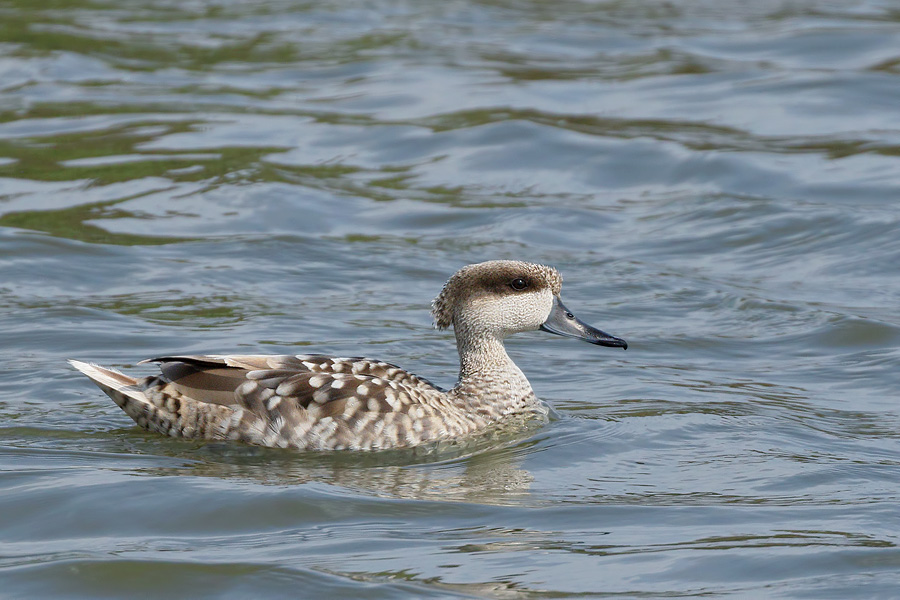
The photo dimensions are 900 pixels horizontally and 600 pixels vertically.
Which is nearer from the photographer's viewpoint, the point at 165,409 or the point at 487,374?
the point at 165,409

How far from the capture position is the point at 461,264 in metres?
13.9

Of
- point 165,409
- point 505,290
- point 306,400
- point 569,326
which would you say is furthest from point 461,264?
point 165,409

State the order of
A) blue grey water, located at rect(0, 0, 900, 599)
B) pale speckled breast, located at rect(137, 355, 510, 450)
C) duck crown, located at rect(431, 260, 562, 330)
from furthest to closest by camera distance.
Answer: duck crown, located at rect(431, 260, 562, 330) < pale speckled breast, located at rect(137, 355, 510, 450) < blue grey water, located at rect(0, 0, 900, 599)

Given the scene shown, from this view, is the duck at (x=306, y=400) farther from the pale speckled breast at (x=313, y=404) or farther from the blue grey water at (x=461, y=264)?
the blue grey water at (x=461, y=264)

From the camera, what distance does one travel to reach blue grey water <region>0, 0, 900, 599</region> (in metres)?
7.51

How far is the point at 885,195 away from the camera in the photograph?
15.5 metres

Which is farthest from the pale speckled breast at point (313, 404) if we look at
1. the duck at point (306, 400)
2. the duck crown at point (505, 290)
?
the duck crown at point (505, 290)

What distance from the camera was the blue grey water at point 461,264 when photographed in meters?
7.51

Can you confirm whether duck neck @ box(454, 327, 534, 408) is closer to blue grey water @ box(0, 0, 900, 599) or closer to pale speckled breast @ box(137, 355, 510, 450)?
blue grey water @ box(0, 0, 900, 599)

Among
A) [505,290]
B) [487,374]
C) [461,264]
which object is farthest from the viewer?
[461,264]

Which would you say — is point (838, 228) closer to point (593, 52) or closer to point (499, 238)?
point (499, 238)

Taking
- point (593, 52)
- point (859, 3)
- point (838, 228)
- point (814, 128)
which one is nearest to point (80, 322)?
point (838, 228)

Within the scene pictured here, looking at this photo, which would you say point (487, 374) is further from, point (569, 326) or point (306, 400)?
point (306, 400)

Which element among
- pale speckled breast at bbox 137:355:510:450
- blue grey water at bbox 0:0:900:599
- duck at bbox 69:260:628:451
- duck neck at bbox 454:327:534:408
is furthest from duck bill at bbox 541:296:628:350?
pale speckled breast at bbox 137:355:510:450
